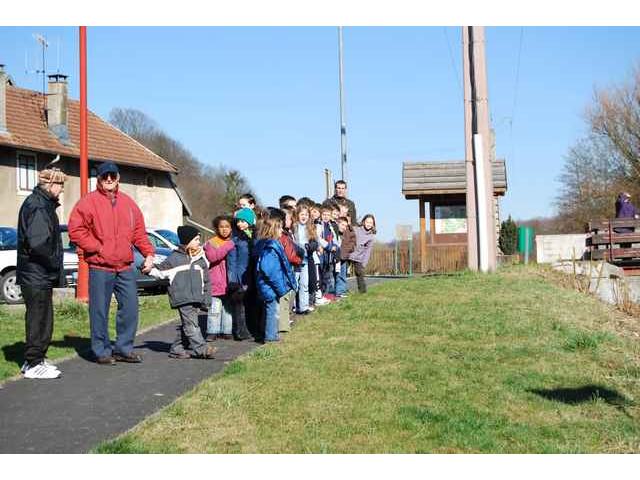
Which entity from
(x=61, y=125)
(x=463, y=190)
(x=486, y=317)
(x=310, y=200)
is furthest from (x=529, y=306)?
(x=61, y=125)

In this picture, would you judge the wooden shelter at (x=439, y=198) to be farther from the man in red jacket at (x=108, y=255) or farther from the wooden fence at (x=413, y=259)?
the man in red jacket at (x=108, y=255)

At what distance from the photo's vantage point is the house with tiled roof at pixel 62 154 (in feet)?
131

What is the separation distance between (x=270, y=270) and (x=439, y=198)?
69.3 ft

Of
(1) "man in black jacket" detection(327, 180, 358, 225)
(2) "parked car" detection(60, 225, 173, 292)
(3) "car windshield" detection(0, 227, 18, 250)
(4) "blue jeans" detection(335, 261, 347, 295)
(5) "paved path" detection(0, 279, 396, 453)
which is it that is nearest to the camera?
(5) "paved path" detection(0, 279, 396, 453)

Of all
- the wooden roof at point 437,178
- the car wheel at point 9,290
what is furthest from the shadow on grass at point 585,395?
the wooden roof at point 437,178

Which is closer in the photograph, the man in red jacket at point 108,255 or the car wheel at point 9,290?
the man in red jacket at point 108,255

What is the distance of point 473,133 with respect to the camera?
20.9m

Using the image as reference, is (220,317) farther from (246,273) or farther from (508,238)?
(508,238)

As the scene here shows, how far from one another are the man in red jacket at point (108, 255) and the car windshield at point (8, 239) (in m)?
11.9

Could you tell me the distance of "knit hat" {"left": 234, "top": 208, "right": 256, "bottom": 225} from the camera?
11.5m

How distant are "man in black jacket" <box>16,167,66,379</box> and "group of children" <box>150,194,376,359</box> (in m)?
1.24

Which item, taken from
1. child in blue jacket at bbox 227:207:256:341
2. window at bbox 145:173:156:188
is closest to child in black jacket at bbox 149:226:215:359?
child in blue jacket at bbox 227:207:256:341

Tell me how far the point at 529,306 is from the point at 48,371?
7.28 metres

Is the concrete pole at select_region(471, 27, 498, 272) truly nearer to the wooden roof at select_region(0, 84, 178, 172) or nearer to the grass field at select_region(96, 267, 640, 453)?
the grass field at select_region(96, 267, 640, 453)
